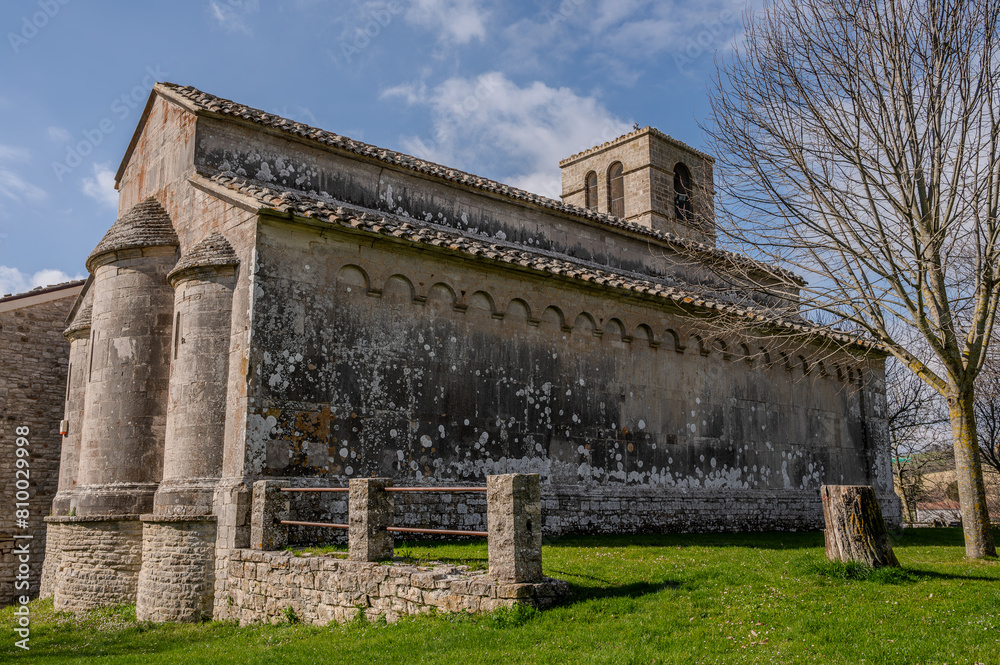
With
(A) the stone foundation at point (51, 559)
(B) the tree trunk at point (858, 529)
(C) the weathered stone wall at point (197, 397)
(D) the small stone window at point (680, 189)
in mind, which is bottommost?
(A) the stone foundation at point (51, 559)

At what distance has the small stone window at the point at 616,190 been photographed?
27156 millimetres

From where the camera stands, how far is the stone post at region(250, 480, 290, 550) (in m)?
10.2

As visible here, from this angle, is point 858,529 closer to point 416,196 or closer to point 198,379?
point 198,379

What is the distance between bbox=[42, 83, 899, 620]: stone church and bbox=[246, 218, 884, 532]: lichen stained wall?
0.04 metres

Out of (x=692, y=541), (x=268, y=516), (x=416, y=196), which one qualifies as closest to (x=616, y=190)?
(x=416, y=196)

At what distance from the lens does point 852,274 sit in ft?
37.0

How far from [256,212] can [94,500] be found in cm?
534

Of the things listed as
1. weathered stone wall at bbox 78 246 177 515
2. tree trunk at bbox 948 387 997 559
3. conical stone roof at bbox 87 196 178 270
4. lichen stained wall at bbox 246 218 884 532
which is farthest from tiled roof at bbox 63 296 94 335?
tree trunk at bbox 948 387 997 559

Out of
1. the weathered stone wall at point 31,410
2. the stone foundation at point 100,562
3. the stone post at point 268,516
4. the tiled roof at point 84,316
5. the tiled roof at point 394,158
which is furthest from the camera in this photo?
the weathered stone wall at point 31,410

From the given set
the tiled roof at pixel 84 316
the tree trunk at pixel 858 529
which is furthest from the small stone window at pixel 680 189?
the tree trunk at pixel 858 529

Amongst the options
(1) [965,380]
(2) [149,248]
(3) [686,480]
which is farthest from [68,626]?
(1) [965,380]

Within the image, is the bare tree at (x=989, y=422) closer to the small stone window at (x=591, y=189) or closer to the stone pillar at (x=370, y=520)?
the small stone window at (x=591, y=189)

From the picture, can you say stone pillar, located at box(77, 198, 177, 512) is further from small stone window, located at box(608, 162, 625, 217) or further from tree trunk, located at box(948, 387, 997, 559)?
small stone window, located at box(608, 162, 625, 217)

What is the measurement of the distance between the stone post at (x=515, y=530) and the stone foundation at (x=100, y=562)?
23.8 ft
